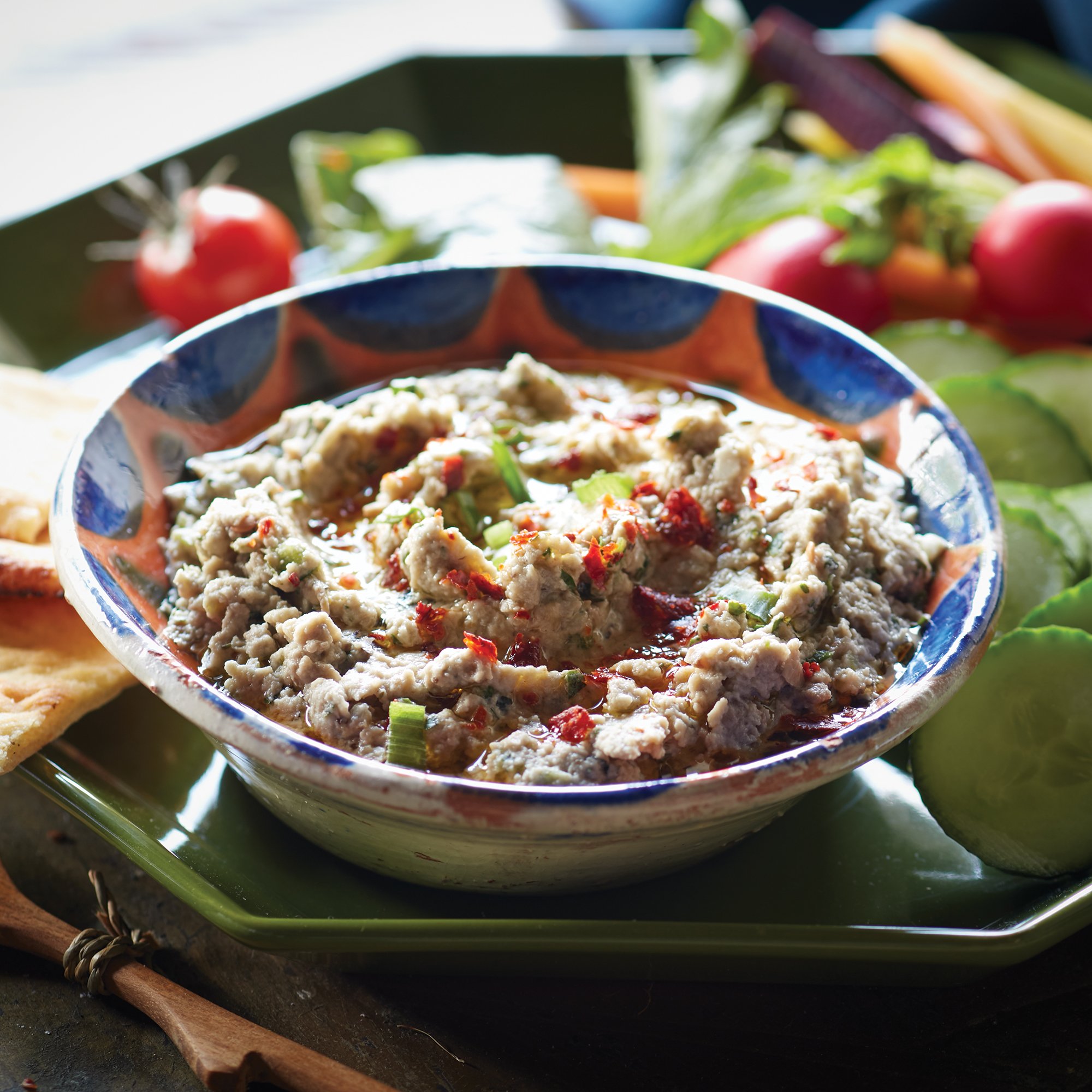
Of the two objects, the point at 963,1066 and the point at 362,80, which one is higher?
the point at 362,80

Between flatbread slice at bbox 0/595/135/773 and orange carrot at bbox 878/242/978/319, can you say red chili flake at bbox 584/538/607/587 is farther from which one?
orange carrot at bbox 878/242/978/319

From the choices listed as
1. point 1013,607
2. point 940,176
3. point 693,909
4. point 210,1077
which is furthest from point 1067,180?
point 210,1077

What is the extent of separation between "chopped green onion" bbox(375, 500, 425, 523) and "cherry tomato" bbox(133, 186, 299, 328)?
2624mm

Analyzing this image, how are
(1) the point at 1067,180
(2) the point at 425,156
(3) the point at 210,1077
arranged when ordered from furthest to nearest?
(2) the point at 425,156 < (1) the point at 1067,180 < (3) the point at 210,1077

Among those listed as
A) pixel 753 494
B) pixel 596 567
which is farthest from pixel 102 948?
pixel 753 494

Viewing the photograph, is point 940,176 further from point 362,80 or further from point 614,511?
point 614,511

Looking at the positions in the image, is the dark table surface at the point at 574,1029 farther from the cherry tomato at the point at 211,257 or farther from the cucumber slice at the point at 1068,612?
the cherry tomato at the point at 211,257

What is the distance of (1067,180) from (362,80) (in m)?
3.78

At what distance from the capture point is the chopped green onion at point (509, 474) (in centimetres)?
288

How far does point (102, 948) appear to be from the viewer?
8.38ft

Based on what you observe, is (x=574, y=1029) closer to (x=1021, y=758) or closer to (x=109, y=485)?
(x=1021, y=758)

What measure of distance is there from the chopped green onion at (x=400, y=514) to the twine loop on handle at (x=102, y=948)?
1.15m

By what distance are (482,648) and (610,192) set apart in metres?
4.08

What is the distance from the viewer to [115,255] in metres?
5.14
